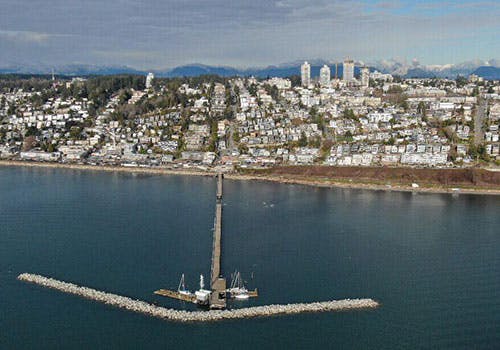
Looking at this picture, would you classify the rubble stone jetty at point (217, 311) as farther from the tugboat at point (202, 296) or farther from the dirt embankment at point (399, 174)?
the dirt embankment at point (399, 174)

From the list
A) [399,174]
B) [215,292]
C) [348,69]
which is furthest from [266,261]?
[348,69]

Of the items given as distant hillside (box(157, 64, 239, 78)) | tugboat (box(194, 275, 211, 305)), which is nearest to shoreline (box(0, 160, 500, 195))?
tugboat (box(194, 275, 211, 305))

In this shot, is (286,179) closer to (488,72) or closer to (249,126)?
(249,126)

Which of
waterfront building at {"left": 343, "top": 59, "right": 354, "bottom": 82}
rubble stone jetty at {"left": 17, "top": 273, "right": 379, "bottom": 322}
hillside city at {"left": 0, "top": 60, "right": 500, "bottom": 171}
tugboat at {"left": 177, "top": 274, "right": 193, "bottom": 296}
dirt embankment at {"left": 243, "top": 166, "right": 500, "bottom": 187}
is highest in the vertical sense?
waterfront building at {"left": 343, "top": 59, "right": 354, "bottom": 82}

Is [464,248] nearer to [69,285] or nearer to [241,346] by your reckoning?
[241,346]

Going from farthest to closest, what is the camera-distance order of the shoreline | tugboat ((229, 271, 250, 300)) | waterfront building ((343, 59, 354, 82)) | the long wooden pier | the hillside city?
1. waterfront building ((343, 59, 354, 82))
2. the hillside city
3. the shoreline
4. tugboat ((229, 271, 250, 300))
5. the long wooden pier

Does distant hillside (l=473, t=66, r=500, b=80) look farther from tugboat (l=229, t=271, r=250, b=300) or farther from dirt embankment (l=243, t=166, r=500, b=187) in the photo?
tugboat (l=229, t=271, r=250, b=300)
